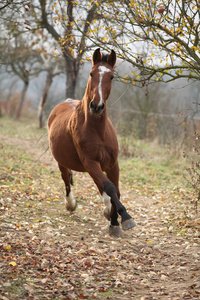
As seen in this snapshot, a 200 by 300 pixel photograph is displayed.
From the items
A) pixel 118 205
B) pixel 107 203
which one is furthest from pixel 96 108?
pixel 107 203

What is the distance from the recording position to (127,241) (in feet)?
18.1

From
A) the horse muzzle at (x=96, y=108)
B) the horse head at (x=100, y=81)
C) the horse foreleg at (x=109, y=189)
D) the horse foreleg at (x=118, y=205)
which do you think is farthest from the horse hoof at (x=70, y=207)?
the horse muzzle at (x=96, y=108)

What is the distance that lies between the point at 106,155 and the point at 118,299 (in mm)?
2201

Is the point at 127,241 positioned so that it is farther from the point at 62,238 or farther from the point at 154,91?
the point at 154,91

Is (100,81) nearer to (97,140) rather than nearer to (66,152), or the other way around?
(97,140)

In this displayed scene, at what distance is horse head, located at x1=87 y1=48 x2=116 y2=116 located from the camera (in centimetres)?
446

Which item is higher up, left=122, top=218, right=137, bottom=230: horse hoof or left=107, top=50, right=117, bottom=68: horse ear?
left=107, top=50, right=117, bottom=68: horse ear

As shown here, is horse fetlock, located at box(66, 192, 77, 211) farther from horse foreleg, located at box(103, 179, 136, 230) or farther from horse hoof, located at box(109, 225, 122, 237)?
horse foreleg, located at box(103, 179, 136, 230)

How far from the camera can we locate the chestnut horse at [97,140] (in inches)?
182

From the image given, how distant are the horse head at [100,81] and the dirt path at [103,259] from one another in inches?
78.9

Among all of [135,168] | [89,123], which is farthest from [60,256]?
[135,168]

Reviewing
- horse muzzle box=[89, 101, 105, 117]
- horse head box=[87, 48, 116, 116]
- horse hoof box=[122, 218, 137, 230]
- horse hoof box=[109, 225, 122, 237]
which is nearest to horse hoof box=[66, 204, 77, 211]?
horse hoof box=[109, 225, 122, 237]

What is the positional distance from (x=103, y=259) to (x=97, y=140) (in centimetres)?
170

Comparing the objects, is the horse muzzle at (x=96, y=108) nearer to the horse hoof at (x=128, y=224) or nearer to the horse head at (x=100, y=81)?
the horse head at (x=100, y=81)
